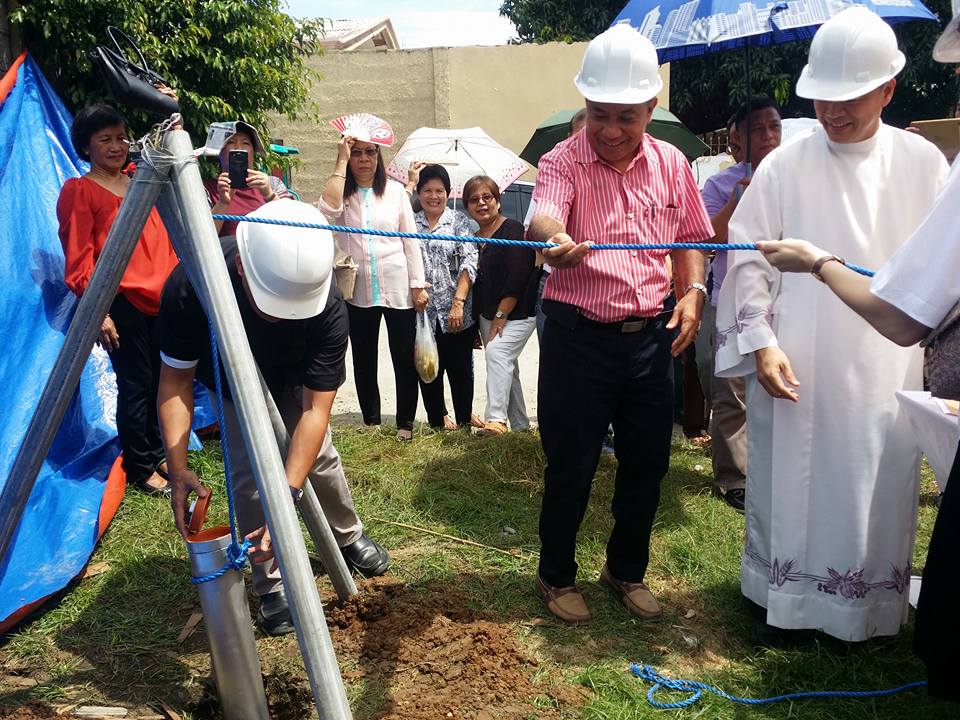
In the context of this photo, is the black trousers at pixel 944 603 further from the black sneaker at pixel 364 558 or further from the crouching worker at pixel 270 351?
the black sneaker at pixel 364 558

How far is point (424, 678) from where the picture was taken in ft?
9.11

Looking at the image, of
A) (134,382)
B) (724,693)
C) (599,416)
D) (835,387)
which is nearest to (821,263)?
(835,387)

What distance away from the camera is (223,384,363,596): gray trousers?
3.01m

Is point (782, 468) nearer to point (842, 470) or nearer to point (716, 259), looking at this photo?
point (842, 470)

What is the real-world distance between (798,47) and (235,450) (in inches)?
546

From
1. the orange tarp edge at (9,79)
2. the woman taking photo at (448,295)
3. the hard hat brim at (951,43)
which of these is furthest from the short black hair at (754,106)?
the orange tarp edge at (9,79)

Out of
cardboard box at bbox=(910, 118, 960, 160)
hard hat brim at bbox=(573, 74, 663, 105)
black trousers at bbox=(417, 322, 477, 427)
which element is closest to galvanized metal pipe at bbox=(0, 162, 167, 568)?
hard hat brim at bbox=(573, 74, 663, 105)

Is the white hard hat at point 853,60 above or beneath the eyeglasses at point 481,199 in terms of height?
above

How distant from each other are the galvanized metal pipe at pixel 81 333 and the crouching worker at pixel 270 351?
400 millimetres

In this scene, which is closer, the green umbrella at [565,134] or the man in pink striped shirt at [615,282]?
the man in pink striped shirt at [615,282]

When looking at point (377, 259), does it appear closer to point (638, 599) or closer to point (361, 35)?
point (638, 599)

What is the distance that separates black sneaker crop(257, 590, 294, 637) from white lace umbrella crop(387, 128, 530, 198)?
159 inches

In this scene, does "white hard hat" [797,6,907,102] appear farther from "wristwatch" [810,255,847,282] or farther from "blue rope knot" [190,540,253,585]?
"blue rope knot" [190,540,253,585]

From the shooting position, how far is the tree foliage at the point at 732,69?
14.1 m
